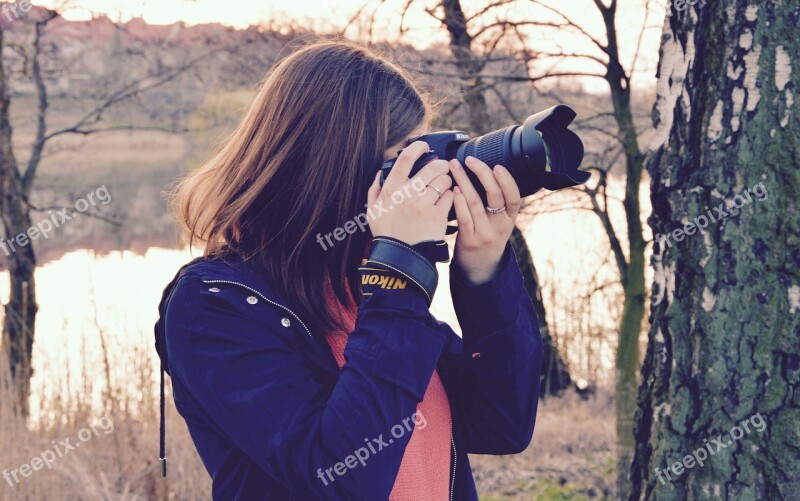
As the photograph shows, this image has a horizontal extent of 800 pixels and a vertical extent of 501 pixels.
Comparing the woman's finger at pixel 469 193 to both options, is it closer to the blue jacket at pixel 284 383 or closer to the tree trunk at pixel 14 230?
the blue jacket at pixel 284 383

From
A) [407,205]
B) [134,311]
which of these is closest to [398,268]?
[407,205]

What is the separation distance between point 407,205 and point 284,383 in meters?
0.28

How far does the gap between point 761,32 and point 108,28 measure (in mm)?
4650

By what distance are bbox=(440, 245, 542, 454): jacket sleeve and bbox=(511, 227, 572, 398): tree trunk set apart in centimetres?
366

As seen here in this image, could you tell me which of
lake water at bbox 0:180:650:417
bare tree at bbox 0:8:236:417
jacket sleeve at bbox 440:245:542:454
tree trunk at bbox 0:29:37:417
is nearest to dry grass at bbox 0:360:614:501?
lake water at bbox 0:180:650:417

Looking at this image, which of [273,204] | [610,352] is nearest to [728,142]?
[273,204]

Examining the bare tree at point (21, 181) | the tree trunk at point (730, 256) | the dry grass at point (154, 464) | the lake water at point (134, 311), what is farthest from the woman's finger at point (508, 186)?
the bare tree at point (21, 181)

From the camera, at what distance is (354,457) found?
931mm

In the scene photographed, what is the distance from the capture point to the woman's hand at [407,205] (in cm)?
106

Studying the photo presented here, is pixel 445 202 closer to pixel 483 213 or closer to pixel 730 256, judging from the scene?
pixel 483 213

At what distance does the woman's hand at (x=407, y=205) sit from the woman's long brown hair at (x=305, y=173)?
0.19ft

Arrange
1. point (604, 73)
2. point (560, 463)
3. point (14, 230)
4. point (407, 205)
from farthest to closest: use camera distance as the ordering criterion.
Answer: point (14, 230)
point (560, 463)
point (604, 73)
point (407, 205)

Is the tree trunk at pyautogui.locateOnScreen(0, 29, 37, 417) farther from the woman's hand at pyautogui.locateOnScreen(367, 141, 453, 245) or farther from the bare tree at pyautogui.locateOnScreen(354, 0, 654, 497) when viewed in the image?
the woman's hand at pyautogui.locateOnScreen(367, 141, 453, 245)

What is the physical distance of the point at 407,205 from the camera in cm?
107
